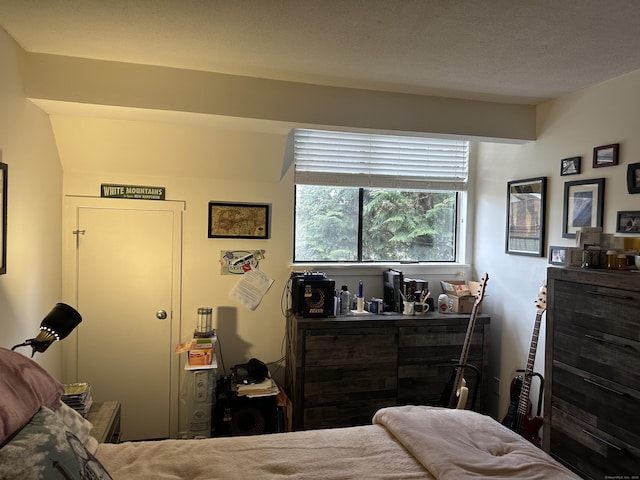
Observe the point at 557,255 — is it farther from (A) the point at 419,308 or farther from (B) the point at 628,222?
(A) the point at 419,308

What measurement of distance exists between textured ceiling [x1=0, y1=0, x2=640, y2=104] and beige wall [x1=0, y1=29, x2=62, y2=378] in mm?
335

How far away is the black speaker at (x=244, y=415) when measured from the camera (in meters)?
2.95

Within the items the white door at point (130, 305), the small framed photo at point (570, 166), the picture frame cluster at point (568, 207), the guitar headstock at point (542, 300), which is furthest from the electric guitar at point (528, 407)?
the white door at point (130, 305)

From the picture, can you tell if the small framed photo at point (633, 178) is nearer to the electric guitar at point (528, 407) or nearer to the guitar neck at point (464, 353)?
the electric guitar at point (528, 407)

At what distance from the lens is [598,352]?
7.38ft

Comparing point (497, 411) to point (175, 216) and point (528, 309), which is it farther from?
point (175, 216)

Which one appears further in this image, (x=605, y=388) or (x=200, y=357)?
(x=200, y=357)

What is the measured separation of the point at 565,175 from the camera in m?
2.94

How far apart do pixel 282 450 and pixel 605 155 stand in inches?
98.9

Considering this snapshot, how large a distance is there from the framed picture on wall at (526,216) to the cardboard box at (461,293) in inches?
17.2

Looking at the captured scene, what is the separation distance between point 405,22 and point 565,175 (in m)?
1.72

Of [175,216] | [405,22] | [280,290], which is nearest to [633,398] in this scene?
[405,22]

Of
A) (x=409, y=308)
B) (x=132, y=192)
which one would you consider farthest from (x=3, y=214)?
(x=409, y=308)

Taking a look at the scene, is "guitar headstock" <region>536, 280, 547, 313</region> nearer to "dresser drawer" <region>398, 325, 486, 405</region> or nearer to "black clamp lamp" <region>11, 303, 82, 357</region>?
"dresser drawer" <region>398, 325, 486, 405</region>
